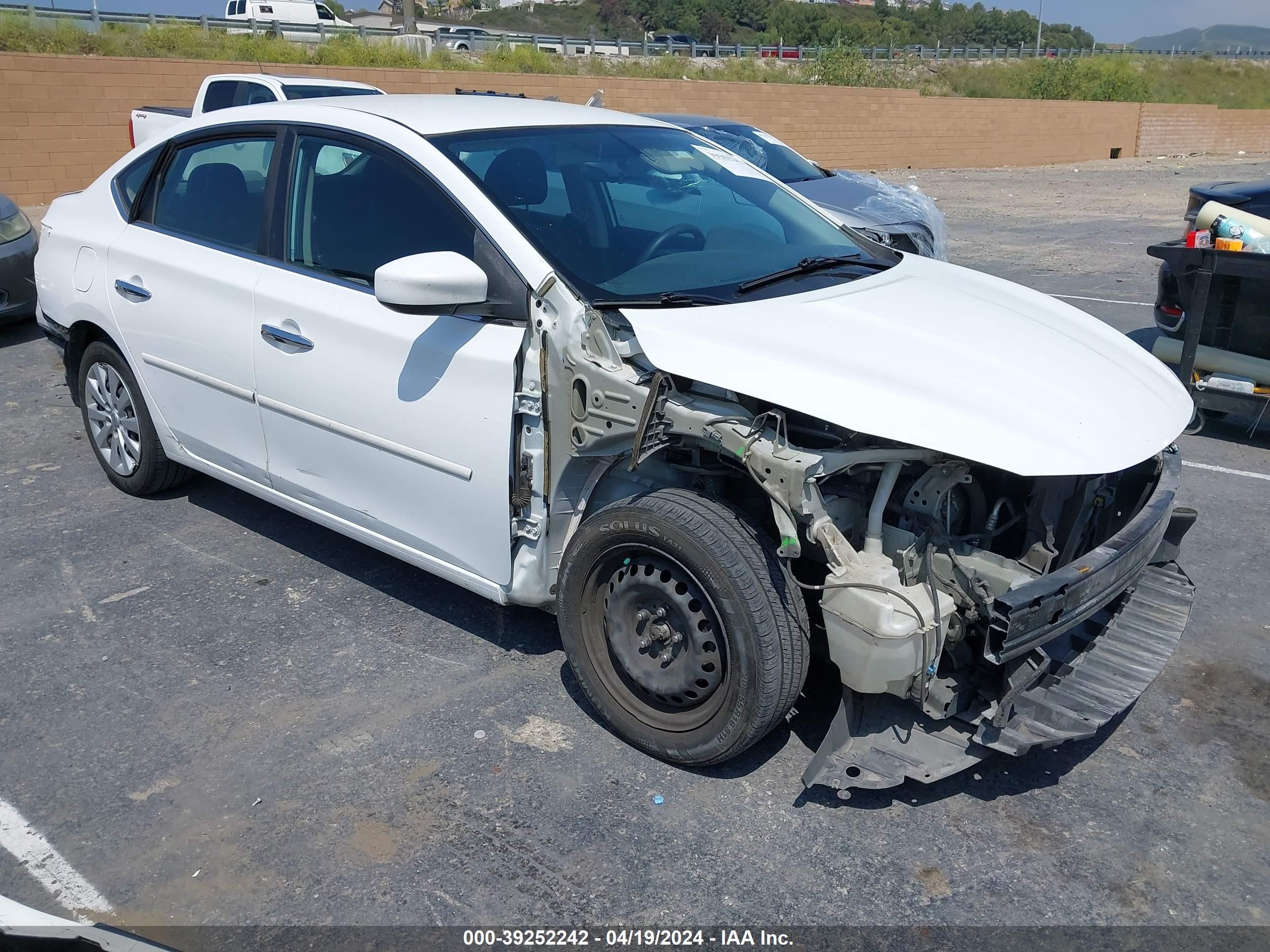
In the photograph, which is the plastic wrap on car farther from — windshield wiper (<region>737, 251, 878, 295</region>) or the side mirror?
the side mirror

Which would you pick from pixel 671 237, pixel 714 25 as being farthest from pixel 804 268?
pixel 714 25

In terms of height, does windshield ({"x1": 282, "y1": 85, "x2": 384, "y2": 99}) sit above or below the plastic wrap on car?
above

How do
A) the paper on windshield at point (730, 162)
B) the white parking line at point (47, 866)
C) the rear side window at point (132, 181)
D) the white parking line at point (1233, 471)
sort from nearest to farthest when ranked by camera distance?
the white parking line at point (47, 866)
the paper on windshield at point (730, 162)
the rear side window at point (132, 181)
the white parking line at point (1233, 471)

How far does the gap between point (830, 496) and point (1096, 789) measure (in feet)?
4.03

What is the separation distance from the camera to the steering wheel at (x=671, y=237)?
11.6 ft

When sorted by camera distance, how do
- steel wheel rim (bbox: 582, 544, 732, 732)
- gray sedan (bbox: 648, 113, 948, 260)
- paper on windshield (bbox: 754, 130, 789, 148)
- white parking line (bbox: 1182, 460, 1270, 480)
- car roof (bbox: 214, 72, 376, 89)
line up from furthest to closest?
car roof (bbox: 214, 72, 376, 89), paper on windshield (bbox: 754, 130, 789, 148), gray sedan (bbox: 648, 113, 948, 260), white parking line (bbox: 1182, 460, 1270, 480), steel wheel rim (bbox: 582, 544, 732, 732)

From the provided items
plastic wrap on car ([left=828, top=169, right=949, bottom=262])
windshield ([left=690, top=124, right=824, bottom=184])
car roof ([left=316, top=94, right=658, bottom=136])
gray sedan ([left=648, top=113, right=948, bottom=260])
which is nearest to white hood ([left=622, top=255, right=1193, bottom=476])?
car roof ([left=316, top=94, right=658, bottom=136])

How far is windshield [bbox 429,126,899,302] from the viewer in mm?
3393

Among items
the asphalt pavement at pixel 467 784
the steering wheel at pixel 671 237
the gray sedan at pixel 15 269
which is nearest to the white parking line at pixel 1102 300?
the asphalt pavement at pixel 467 784

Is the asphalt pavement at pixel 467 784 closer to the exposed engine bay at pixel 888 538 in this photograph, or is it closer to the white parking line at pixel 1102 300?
the exposed engine bay at pixel 888 538

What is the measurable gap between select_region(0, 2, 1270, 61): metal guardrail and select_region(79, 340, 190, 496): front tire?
1865 centimetres

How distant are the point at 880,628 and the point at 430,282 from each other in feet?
5.36

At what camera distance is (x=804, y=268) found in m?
3.67

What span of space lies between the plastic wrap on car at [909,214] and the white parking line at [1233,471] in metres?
3.31
